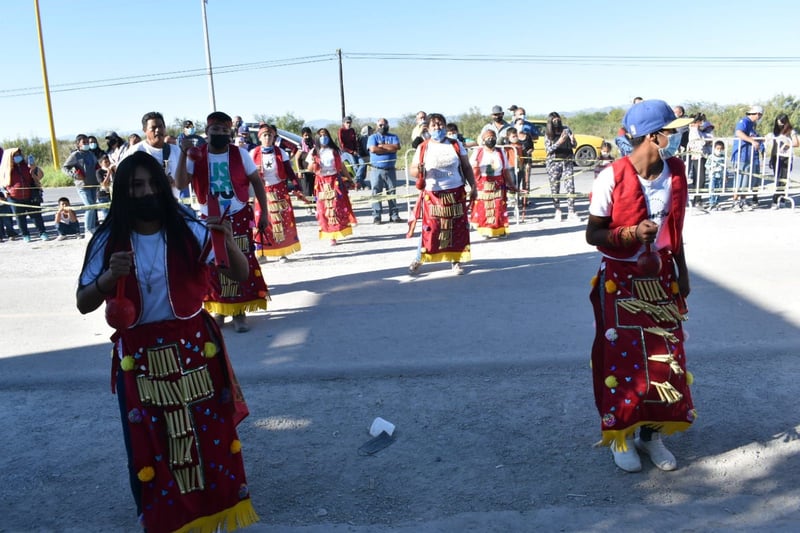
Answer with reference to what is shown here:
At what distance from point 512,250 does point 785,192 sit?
6.42 metres

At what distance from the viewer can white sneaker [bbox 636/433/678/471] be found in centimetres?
380

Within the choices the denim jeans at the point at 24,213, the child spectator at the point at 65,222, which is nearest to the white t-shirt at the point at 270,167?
the child spectator at the point at 65,222

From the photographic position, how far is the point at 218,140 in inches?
254

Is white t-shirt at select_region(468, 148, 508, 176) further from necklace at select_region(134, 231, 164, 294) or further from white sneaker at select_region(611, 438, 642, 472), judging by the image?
necklace at select_region(134, 231, 164, 294)

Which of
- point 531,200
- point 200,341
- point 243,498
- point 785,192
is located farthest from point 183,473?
point 531,200

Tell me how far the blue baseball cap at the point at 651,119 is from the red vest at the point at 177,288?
219 cm

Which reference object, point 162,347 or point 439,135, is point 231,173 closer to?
point 439,135

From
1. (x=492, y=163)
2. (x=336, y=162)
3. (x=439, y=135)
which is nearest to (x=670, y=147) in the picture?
(x=439, y=135)

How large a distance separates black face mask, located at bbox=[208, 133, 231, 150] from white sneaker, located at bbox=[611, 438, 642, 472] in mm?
4319

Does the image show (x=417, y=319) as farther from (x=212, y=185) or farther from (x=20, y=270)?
(x=20, y=270)

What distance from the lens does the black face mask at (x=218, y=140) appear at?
253 inches

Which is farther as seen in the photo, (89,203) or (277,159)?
(89,203)

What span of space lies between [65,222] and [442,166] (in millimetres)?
9015

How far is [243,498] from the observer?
10.6 feet
